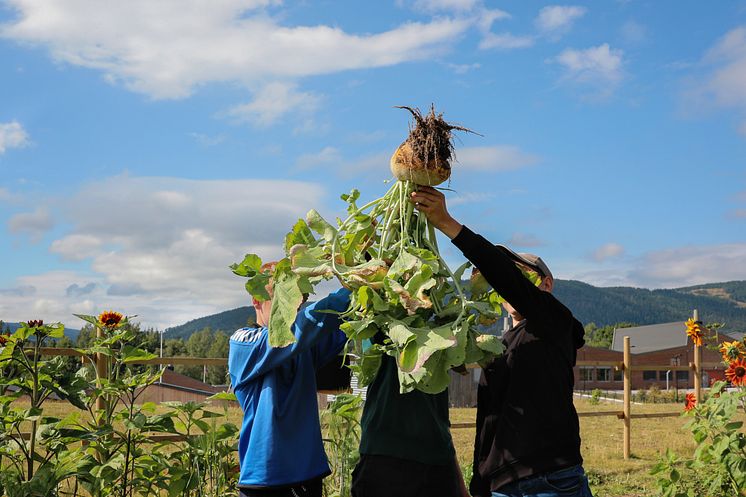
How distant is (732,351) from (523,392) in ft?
12.4

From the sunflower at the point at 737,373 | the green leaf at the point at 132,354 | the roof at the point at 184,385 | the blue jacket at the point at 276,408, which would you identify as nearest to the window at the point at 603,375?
the roof at the point at 184,385

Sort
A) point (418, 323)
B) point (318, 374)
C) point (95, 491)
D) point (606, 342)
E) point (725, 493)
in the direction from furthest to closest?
point (606, 342) < point (725, 493) < point (95, 491) < point (318, 374) < point (418, 323)

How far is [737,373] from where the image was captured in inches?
207

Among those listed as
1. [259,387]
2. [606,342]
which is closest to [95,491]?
[259,387]

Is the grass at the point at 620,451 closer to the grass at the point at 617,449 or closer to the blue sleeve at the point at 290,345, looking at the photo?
the grass at the point at 617,449

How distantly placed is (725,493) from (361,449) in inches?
157

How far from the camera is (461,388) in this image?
25422 mm

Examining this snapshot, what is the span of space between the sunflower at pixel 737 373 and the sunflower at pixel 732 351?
0.11 m

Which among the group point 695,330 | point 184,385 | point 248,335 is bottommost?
point 184,385

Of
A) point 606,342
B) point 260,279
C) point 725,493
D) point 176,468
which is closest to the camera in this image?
point 260,279

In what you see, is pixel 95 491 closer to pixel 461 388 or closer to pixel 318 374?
pixel 318 374

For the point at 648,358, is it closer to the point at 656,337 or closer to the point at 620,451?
the point at 656,337

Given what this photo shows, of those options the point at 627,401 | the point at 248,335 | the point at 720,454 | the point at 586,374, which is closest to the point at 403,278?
the point at 248,335

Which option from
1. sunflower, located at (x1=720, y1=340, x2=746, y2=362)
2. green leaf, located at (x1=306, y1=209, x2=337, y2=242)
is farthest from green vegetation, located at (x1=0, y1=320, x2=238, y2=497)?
sunflower, located at (x1=720, y1=340, x2=746, y2=362)
